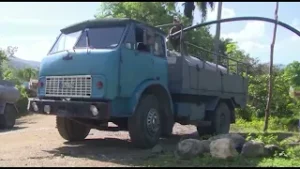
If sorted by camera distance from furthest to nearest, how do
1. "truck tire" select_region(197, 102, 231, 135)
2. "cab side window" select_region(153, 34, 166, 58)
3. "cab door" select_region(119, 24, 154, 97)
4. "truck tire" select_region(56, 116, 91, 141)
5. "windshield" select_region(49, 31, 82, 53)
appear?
1. "truck tire" select_region(197, 102, 231, 135)
2. "truck tire" select_region(56, 116, 91, 141)
3. "cab side window" select_region(153, 34, 166, 58)
4. "windshield" select_region(49, 31, 82, 53)
5. "cab door" select_region(119, 24, 154, 97)

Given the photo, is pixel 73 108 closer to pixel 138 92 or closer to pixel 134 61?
pixel 138 92

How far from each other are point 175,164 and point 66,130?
12.6 feet

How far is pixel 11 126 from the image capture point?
15547mm

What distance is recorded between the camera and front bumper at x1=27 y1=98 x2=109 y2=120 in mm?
8273

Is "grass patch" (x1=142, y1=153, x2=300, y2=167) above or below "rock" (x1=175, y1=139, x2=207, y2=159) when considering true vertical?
below

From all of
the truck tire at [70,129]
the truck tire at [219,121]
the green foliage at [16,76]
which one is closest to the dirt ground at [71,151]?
the truck tire at [70,129]

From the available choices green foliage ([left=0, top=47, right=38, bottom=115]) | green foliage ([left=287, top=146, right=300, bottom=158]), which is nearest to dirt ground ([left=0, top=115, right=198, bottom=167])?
green foliage ([left=287, top=146, right=300, bottom=158])

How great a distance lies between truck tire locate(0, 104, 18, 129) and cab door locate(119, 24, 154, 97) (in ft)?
25.5

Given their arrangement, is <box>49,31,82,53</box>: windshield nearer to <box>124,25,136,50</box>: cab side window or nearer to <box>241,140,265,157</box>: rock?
<box>124,25,136,50</box>: cab side window

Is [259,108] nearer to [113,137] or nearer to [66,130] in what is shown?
[113,137]

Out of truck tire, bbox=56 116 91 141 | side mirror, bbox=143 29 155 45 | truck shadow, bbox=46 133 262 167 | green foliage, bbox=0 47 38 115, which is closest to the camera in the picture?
truck shadow, bbox=46 133 262 167

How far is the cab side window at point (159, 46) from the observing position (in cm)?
981

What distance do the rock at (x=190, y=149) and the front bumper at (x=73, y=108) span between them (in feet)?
4.90

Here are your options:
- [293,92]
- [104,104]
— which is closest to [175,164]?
[104,104]
